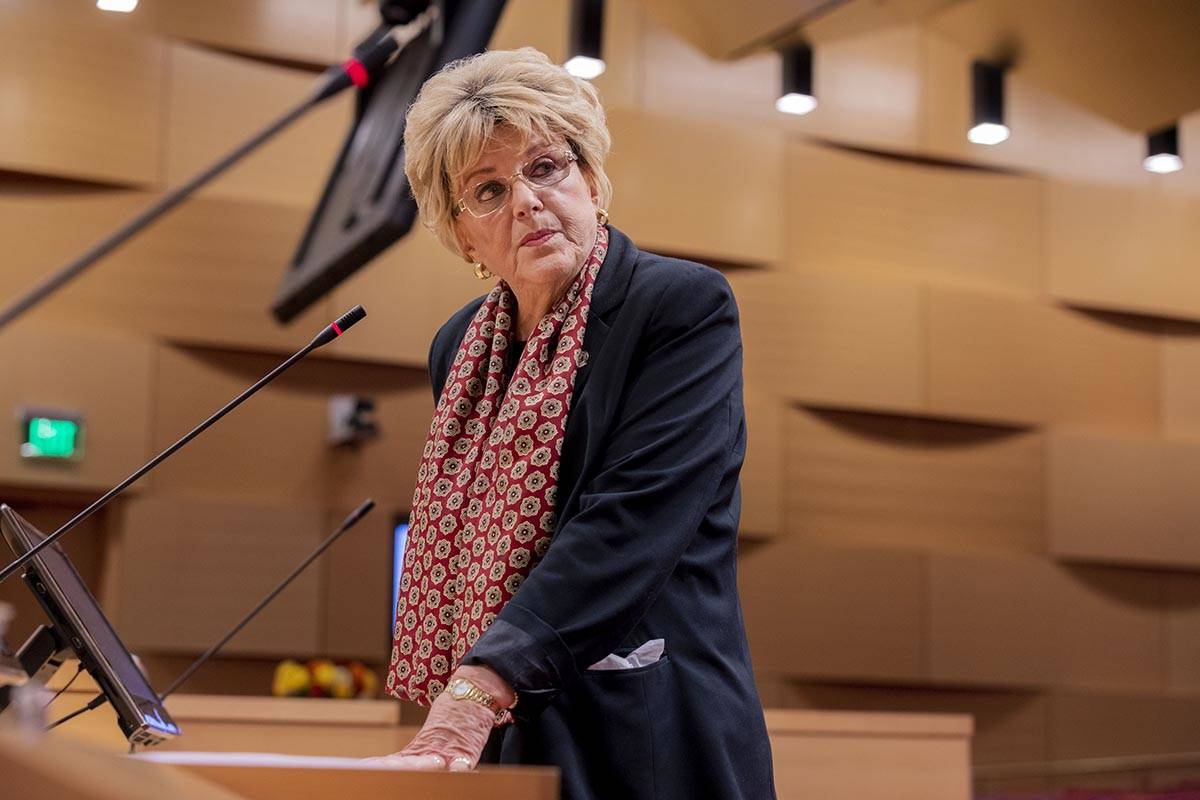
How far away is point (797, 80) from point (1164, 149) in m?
1.61

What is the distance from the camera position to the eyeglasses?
1688mm

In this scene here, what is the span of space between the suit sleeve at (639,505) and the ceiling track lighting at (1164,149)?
5.01m

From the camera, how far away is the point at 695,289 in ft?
5.13

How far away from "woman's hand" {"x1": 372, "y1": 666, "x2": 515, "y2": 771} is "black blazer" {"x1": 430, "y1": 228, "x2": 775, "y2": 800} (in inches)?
0.5

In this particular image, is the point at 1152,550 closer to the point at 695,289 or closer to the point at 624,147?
the point at 624,147

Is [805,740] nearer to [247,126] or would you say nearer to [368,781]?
[368,781]

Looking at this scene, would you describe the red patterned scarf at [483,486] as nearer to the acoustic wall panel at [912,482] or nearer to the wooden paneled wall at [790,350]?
the wooden paneled wall at [790,350]

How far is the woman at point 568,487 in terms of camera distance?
138 cm

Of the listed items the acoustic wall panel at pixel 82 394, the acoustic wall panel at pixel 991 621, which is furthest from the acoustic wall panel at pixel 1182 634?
the acoustic wall panel at pixel 82 394

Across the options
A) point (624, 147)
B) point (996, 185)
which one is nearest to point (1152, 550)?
point (996, 185)

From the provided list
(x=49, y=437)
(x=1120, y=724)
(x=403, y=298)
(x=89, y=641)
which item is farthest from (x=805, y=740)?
(x=1120, y=724)

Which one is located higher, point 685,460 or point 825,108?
point 825,108

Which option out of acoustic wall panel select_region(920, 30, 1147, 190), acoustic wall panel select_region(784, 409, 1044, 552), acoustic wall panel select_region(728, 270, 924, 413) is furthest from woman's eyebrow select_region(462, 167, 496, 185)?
acoustic wall panel select_region(920, 30, 1147, 190)

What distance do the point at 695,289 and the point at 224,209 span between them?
3904 mm
